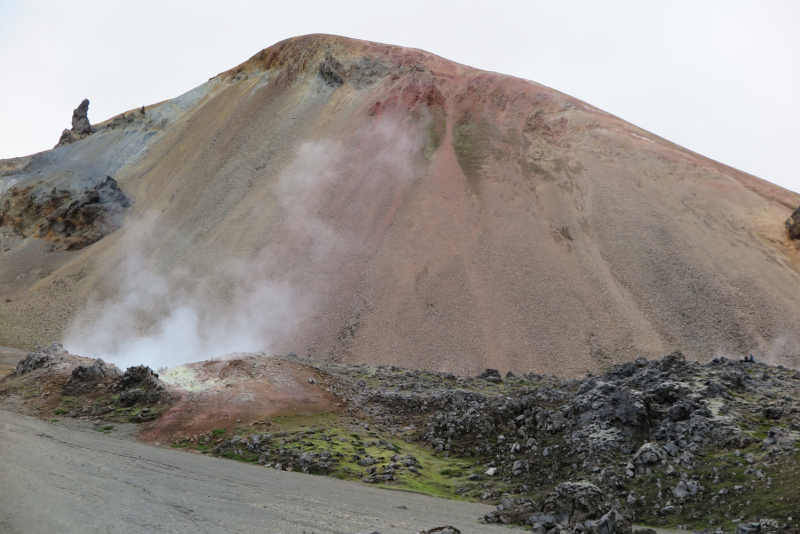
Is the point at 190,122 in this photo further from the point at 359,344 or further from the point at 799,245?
the point at 799,245

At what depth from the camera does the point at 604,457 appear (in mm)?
22719

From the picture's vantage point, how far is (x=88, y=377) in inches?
1254

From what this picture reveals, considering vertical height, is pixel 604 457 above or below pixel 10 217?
below

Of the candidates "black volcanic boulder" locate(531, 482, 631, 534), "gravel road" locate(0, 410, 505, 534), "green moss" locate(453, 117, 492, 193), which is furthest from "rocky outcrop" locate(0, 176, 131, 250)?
"black volcanic boulder" locate(531, 482, 631, 534)

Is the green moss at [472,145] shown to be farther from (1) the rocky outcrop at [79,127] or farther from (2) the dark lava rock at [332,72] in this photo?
(1) the rocky outcrop at [79,127]

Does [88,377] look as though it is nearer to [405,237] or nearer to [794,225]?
[405,237]

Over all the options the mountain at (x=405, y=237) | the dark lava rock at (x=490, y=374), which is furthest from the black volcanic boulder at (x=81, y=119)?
the dark lava rock at (x=490, y=374)

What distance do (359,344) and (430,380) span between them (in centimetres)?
1214

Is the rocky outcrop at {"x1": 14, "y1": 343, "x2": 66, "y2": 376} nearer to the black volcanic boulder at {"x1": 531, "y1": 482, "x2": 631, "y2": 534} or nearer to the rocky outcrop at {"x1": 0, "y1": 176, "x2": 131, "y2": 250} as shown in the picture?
the black volcanic boulder at {"x1": 531, "y1": 482, "x2": 631, "y2": 534}

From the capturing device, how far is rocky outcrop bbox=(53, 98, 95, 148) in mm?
113312

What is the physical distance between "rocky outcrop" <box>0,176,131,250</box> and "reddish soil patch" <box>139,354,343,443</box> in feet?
170

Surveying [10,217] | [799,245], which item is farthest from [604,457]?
[10,217]

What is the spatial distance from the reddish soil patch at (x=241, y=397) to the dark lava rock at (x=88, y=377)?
461 centimetres

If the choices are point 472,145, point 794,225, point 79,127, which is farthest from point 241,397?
point 79,127
